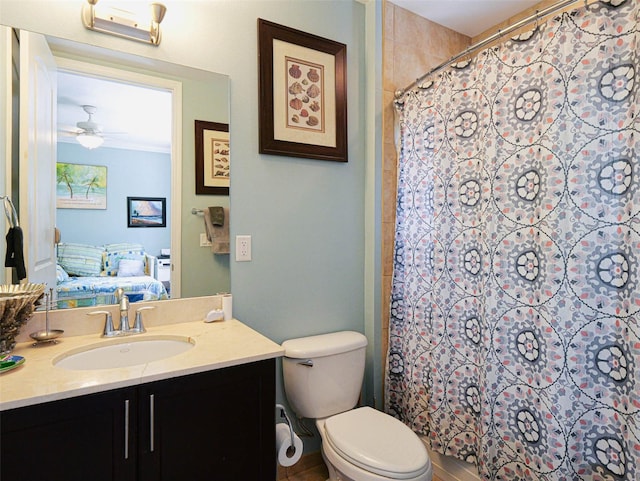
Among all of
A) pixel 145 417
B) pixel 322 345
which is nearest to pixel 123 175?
pixel 145 417

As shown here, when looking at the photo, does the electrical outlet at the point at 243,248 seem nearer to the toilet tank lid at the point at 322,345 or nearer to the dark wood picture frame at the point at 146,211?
the dark wood picture frame at the point at 146,211

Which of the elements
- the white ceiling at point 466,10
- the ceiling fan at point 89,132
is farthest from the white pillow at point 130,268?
the white ceiling at point 466,10

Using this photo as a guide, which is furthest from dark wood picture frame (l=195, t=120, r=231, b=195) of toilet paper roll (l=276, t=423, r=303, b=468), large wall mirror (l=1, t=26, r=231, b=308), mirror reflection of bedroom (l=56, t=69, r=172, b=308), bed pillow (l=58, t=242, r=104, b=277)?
toilet paper roll (l=276, t=423, r=303, b=468)

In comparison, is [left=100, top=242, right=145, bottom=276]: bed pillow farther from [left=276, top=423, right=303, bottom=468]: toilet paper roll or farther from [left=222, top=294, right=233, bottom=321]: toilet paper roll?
[left=276, top=423, right=303, bottom=468]: toilet paper roll

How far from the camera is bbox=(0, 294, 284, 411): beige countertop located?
3.03 feet

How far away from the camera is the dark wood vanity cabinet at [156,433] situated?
0.91 metres

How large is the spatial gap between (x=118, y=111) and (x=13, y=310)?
816 mm

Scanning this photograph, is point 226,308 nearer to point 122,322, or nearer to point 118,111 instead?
point 122,322

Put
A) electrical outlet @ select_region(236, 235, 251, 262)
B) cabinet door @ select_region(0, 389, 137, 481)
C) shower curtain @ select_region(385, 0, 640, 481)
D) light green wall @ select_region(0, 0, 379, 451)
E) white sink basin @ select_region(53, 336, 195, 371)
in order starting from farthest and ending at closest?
electrical outlet @ select_region(236, 235, 251, 262) < light green wall @ select_region(0, 0, 379, 451) < white sink basin @ select_region(53, 336, 195, 371) < shower curtain @ select_region(385, 0, 640, 481) < cabinet door @ select_region(0, 389, 137, 481)

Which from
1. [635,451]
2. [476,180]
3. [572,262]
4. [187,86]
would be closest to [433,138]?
[476,180]

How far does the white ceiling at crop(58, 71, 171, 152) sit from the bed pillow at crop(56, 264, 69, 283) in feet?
1.58

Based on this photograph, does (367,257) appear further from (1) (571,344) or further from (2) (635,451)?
(2) (635,451)

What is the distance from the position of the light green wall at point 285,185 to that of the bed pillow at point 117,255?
262mm

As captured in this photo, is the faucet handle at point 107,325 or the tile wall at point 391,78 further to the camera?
the tile wall at point 391,78
